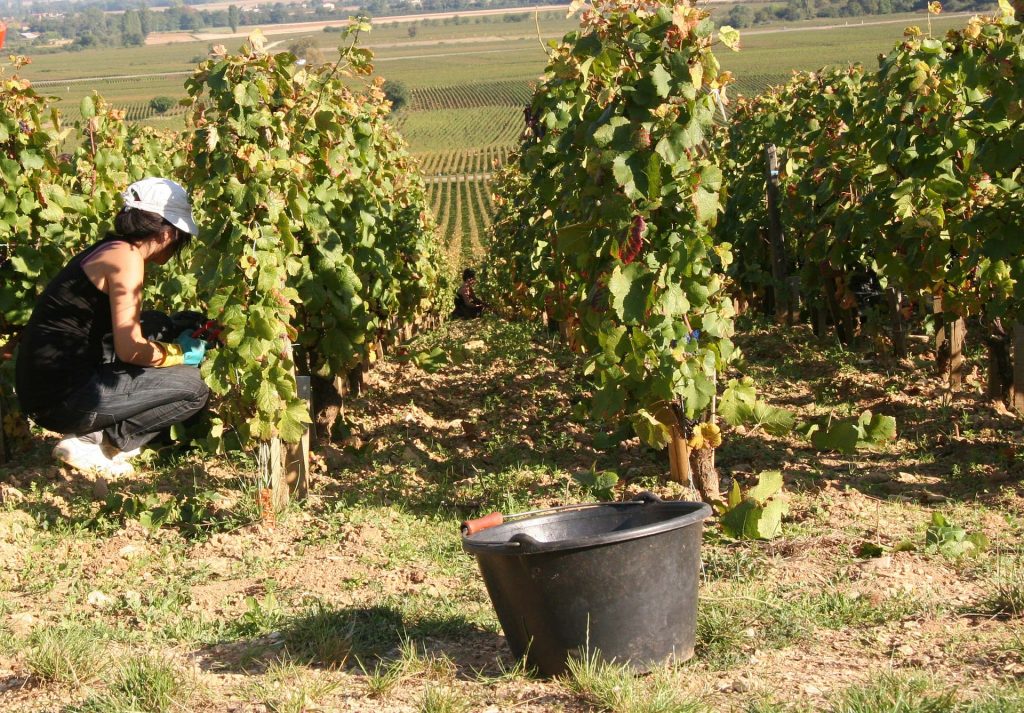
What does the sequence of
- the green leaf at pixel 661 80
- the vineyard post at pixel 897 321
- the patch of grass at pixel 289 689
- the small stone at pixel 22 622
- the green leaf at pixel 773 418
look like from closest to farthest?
the patch of grass at pixel 289 689 < the small stone at pixel 22 622 < the green leaf at pixel 661 80 < the green leaf at pixel 773 418 < the vineyard post at pixel 897 321

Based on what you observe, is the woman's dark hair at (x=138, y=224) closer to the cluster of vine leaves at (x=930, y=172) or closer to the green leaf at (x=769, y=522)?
the green leaf at (x=769, y=522)

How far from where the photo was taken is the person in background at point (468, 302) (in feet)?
55.7

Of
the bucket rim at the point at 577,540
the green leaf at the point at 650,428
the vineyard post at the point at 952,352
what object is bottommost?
the vineyard post at the point at 952,352

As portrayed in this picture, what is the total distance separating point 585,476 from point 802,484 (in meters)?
0.91

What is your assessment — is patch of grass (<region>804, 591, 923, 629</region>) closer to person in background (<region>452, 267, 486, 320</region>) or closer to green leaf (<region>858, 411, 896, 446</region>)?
green leaf (<region>858, 411, 896, 446</region>)

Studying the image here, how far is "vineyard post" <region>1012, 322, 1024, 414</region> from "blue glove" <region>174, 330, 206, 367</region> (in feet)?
12.9

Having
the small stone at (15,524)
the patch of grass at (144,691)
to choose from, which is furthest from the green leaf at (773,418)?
the small stone at (15,524)

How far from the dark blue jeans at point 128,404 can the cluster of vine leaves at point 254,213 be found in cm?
20

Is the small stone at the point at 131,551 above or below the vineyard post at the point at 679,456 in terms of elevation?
below

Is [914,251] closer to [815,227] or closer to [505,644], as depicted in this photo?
[815,227]

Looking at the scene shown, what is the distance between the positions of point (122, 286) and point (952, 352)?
459cm

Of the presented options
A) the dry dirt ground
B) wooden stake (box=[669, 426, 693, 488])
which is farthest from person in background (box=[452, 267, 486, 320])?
wooden stake (box=[669, 426, 693, 488])

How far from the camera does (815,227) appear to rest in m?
8.05

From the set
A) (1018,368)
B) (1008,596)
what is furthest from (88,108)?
(1008,596)
